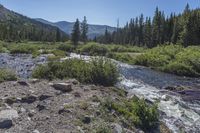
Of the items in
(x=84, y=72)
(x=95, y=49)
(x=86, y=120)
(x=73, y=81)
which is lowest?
(x=95, y=49)

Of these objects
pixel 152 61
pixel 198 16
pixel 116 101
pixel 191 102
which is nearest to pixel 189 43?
pixel 198 16

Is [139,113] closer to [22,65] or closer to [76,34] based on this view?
[22,65]

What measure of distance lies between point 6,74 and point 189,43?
59.8 m

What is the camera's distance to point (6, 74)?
14.1m

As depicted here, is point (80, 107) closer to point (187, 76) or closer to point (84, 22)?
point (187, 76)

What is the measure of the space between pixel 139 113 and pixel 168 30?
251 feet

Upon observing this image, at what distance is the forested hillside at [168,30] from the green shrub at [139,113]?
60349 mm

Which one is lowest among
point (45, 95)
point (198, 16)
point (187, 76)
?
point (187, 76)

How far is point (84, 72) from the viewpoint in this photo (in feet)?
49.5

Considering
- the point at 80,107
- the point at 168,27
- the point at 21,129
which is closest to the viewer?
the point at 21,129

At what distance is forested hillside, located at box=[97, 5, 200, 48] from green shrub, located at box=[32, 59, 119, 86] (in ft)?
186

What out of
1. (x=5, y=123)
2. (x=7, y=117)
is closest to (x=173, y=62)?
(x=7, y=117)

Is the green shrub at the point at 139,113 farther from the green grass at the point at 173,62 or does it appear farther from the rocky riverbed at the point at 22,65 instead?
the green grass at the point at 173,62

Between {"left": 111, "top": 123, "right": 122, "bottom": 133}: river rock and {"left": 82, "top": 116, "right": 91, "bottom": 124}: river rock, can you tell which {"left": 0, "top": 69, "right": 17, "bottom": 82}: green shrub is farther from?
{"left": 111, "top": 123, "right": 122, "bottom": 133}: river rock
